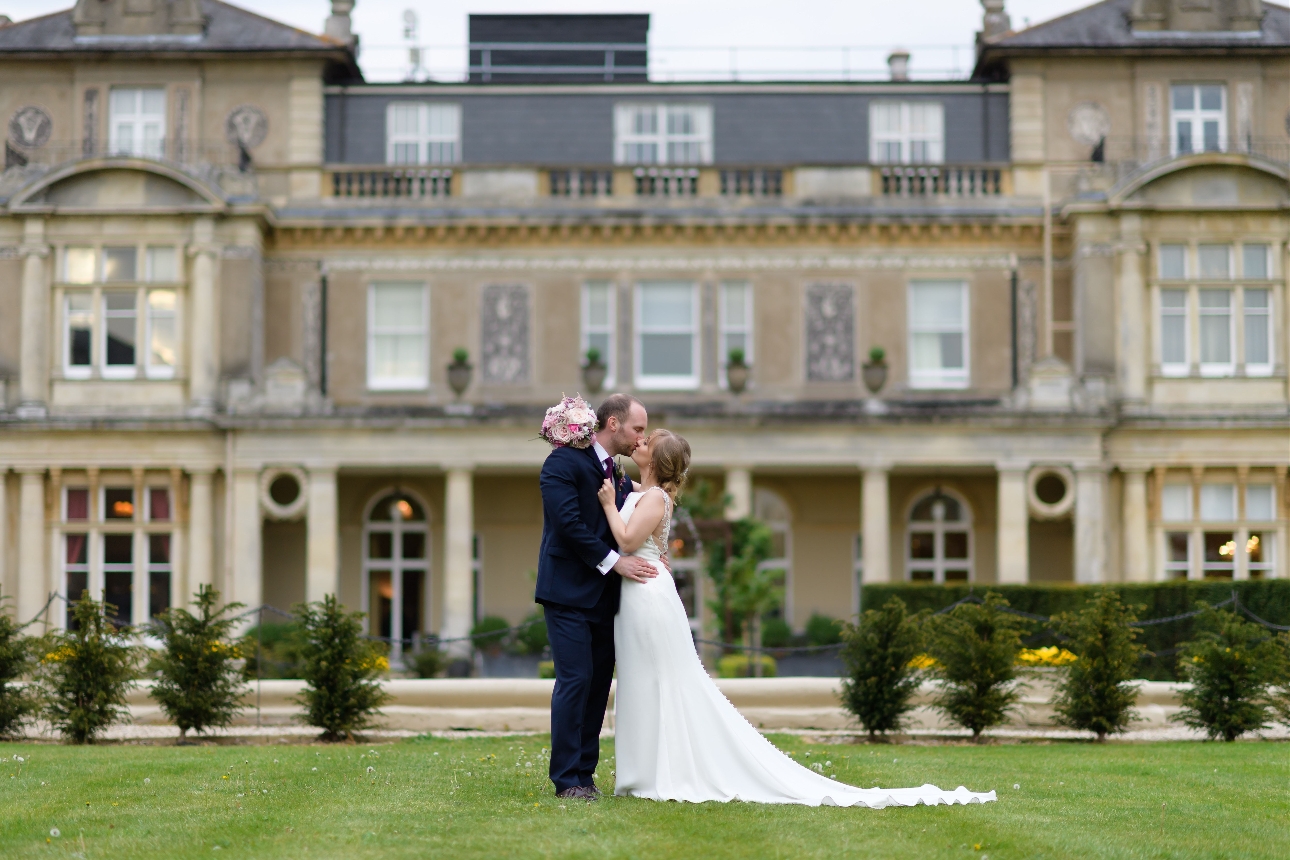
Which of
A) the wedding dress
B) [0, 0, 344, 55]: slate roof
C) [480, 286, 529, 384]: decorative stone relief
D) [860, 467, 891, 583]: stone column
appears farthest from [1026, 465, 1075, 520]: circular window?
the wedding dress

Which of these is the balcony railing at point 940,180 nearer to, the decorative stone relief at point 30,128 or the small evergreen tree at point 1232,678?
the decorative stone relief at point 30,128

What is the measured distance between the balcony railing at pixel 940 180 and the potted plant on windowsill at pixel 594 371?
21.3 ft

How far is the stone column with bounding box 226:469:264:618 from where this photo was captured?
2869 centimetres

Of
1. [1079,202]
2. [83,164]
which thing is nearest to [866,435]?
[1079,202]

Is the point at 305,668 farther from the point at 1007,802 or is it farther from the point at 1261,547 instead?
the point at 1261,547

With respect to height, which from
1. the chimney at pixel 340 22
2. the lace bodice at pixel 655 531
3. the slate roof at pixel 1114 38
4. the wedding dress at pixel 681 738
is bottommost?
the wedding dress at pixel 681 738

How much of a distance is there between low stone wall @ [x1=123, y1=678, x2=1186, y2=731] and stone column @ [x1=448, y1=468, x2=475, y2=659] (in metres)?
10.0

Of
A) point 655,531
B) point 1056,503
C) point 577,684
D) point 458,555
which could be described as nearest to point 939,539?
point 1056,503

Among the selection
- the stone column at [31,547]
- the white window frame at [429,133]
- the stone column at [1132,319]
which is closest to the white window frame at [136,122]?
the white window frame at [429,133]

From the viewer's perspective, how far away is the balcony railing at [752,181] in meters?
31.0

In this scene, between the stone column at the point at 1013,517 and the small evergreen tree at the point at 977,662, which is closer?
the small evergreen tree at the point at 977,662

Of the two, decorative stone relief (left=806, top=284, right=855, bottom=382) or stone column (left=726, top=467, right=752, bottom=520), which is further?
decorative stone relief (left=806, top=284, right=855, bottom=382)

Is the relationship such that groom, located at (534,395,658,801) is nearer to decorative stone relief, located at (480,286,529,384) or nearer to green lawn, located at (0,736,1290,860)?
green lawn, located at (0,736,1290,860)

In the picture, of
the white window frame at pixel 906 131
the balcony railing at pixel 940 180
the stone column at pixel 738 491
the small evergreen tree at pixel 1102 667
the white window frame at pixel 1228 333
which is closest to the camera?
the small evergreen tree at pixel 1102 667
